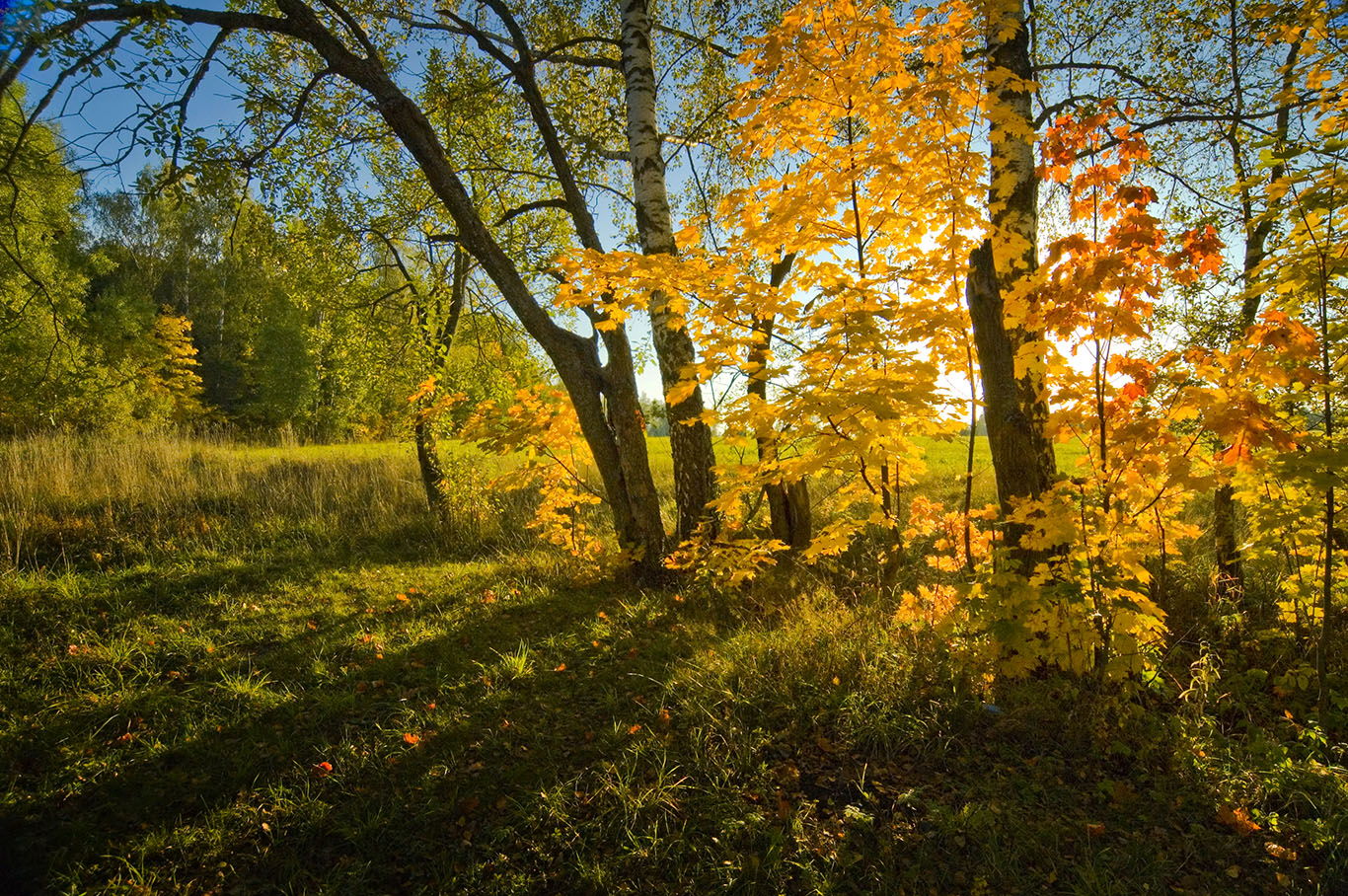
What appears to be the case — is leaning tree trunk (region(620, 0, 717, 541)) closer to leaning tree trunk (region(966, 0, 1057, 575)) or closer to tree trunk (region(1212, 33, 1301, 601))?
leaning tree trunk (region(966, 0, 1057, 575))

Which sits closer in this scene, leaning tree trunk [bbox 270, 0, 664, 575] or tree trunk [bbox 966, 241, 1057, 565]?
tree trunk [bbox 966, 241, 1057, 565]

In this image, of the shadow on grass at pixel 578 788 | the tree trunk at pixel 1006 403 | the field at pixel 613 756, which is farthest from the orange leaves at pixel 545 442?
the tree trunk at pixel 1006 403

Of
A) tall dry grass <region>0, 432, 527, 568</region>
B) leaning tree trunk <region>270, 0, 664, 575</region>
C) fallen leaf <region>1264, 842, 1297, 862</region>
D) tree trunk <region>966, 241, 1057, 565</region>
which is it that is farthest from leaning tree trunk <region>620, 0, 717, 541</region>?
fallen leaf <region>1264, 842, 1297, 862</region>

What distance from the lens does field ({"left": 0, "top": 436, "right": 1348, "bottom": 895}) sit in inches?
79.5

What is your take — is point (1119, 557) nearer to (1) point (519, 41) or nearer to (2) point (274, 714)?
(2) point (274, 714)

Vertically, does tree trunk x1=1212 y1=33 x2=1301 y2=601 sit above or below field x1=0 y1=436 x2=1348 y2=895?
above

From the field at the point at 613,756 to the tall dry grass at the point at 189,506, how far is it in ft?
2.91

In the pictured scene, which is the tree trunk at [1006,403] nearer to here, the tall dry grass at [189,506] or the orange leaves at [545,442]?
the orange leaves at [545,442]

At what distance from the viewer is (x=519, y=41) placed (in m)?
4.95

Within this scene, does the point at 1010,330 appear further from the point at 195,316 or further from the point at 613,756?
the point at 195,316

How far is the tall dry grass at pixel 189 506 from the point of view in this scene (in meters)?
5.38

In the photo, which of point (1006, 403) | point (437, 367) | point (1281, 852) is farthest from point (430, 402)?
point (1281, 852)

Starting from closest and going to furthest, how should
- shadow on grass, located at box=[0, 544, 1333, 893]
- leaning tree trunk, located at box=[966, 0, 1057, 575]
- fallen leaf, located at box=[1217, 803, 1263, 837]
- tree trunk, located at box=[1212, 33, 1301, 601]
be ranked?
1. shadow on grass, located at box=[0, 544, 1333, 893]
2. fallen leaf, located at box=[1217, 803, 1263, 837]
3. leaning tree trunk, located at box=[966, 0, 1057, 575]
4. tree trunk, located at box=[1212, 33, 1301, 601]

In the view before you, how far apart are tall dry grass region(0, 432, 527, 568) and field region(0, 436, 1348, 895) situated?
2.91 feet
